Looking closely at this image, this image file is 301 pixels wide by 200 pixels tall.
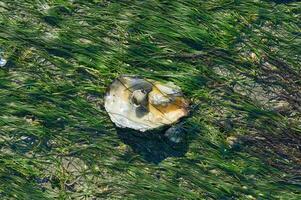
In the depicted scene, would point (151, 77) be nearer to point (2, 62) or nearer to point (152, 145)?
point (152, 145)

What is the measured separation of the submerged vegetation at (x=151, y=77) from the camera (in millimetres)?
3979

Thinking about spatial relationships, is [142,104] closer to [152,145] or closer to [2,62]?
[152,145]

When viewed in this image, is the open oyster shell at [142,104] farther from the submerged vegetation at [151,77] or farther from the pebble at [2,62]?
the pebble at [2,62]

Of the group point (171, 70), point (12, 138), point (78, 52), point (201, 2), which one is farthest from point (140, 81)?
point (12, 138)

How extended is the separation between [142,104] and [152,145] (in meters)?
0.34

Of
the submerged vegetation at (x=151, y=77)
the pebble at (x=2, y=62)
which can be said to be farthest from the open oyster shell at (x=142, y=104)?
the pebble at (x=2, y=62)

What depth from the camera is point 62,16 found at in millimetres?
4066

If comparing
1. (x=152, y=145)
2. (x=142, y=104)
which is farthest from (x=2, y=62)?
(x=152, y=145)

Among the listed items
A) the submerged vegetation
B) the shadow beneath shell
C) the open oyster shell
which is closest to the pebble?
the submerged vegetation

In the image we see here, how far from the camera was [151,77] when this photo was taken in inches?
158

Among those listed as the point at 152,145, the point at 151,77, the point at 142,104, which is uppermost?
the point at 151,77

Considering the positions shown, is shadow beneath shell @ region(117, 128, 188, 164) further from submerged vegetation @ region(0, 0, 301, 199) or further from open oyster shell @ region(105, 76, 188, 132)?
open oyster shell @ region(105, 76, 188, 132)

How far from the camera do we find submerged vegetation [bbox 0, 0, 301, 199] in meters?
3.98

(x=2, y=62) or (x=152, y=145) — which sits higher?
(x=2, y=62)
